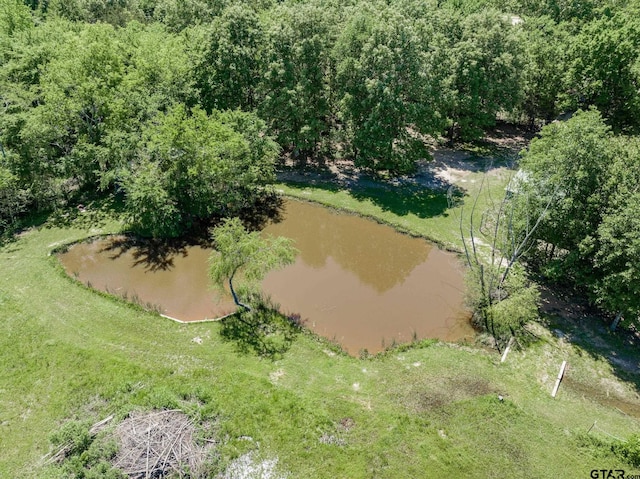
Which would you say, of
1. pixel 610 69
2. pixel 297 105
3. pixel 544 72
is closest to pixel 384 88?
pixel 297 105

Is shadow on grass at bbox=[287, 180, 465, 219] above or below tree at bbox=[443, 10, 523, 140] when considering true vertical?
below

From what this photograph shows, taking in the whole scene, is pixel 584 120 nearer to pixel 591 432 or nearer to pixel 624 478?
pixel 591 432

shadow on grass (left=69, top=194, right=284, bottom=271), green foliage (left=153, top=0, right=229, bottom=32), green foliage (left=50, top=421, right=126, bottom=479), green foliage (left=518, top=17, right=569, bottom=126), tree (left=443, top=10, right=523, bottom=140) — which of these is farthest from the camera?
green foliage (left=153, top=0, right=229, bottom=32)

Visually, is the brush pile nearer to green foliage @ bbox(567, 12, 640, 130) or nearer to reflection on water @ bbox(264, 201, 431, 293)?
reflection on water @ bbox(264, 201, 431, 293)

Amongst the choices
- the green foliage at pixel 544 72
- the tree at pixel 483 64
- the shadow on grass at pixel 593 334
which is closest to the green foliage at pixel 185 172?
the tree at pixel 483 64

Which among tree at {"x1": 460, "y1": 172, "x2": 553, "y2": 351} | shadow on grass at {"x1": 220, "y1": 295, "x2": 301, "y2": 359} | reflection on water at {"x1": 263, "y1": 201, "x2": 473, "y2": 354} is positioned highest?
tree at {"x1": 460, "y1": 172, "x2": 553, "y2": 351}

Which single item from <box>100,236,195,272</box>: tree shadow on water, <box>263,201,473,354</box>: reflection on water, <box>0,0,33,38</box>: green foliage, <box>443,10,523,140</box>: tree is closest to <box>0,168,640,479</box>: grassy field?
<box>263,201,473,354</box>: reflection on water

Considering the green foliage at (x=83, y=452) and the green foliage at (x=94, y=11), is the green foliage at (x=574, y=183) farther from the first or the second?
the green foliage at (x=94, y=11)
